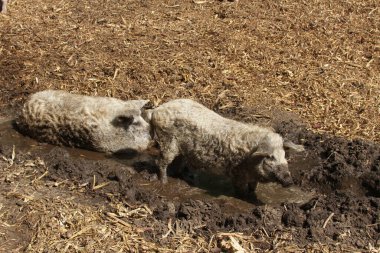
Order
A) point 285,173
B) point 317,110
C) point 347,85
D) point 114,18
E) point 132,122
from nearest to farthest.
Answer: point 285,173 → point 132,122 → point 317,110 → point 347,85 → point 114,18

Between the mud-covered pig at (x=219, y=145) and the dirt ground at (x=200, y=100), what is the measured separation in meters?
0.31

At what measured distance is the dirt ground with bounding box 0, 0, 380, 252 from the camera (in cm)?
648

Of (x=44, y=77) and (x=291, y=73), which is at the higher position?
(x=291, y=73)

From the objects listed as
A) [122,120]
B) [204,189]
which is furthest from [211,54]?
[204,189]

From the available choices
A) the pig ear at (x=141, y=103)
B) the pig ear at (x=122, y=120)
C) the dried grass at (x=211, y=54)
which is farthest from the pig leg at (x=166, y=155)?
the dried grass at (x=211, y=54)

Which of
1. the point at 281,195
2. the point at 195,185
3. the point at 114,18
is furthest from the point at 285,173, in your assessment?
the point at 114,18

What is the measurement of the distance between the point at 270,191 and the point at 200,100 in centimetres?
220

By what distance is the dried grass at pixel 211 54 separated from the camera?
9.43 m

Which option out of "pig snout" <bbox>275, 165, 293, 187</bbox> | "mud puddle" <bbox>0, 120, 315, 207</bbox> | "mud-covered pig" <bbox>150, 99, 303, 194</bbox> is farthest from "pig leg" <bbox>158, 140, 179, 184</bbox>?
"pig snout" <bbox>275, 165, 293, 187</bbox>

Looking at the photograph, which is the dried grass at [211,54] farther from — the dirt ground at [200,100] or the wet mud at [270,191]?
the wet mud at [270,191]

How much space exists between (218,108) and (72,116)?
2059mm

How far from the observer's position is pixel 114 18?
11.9m

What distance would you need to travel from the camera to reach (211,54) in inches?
414

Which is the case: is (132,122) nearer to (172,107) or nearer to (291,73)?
(172,107)
